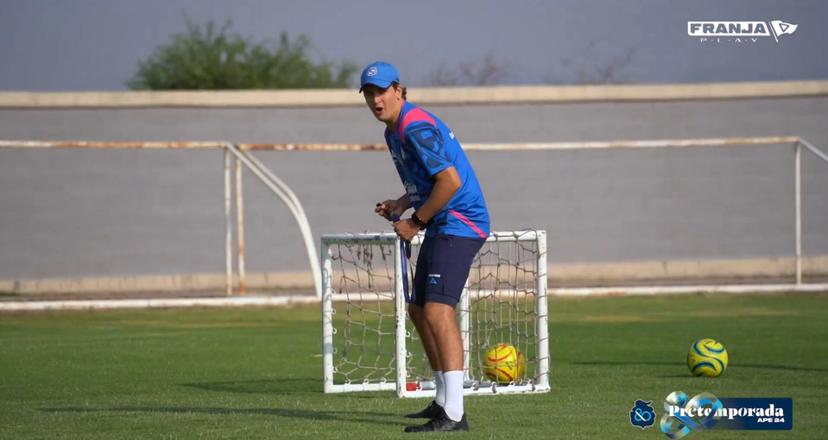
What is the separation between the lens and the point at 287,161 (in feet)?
94.0

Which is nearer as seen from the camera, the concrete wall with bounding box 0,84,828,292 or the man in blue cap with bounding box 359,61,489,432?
the man in blue cap with bounding box 359,61,489,432

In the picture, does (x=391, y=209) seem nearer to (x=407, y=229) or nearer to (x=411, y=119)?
(x=407, y=229)

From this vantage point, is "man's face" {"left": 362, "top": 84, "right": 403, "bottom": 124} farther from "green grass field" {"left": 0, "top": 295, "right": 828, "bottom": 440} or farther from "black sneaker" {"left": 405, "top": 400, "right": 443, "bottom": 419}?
"green grass field" {"left": 0, "top": 295, "right": 828, "bottom": 440}

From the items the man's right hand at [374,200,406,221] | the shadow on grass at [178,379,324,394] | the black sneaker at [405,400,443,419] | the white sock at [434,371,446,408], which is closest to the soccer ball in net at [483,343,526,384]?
the shadow on grass at [178,379,324,394]

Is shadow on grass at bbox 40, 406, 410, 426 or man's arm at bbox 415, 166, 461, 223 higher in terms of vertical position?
man's arm at bbox 415, 166, 461, 223

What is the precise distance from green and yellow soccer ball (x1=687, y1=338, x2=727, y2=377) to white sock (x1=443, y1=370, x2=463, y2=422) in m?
3.63

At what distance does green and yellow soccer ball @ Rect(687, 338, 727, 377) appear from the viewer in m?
12.2

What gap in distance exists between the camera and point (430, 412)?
9.66 metres

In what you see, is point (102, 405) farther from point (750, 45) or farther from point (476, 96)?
point (750, 45)

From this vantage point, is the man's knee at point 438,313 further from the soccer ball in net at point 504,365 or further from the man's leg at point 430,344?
the soccer ball in net at point 504,365

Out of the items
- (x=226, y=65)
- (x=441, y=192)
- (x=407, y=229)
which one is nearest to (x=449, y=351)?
(x=407, y=229)

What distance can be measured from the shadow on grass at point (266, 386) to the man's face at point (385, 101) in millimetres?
3338

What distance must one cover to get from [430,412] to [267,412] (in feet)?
→ 4.32

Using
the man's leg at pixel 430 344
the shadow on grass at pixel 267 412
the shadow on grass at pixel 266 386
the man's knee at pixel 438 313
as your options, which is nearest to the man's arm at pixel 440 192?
the man's knee at pixel 438 313
